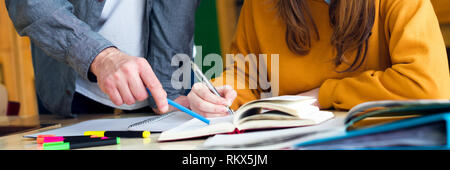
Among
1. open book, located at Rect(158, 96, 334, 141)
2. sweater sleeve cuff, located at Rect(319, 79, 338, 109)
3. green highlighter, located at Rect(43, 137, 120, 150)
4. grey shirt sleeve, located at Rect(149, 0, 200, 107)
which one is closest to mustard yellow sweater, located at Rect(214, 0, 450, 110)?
sweater sleeve cuff, located at Rect(319, 79, 338, 109)

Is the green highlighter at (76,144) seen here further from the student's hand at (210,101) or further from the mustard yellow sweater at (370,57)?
the mustard yellow sweater at (370,57)

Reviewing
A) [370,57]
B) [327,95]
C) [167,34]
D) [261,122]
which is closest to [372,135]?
[261,122]

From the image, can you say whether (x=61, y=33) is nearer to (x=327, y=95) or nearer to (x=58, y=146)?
(x=58, y=146)

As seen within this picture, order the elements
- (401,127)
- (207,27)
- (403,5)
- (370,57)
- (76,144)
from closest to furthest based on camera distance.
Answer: (401,127) < (76,144) < (403,5) < (370,57) < (207,27)

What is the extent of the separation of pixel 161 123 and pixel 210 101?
0.13 meters

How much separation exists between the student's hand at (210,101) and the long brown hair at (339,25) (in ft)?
1.08

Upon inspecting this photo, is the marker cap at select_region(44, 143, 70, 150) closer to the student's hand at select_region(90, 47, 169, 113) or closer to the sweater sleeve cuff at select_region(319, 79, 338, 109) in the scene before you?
the student's hand at select_region(90, 47, 169, 113)

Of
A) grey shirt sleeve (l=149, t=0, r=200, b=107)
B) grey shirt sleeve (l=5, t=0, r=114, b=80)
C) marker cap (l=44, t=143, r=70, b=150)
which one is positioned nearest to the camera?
marker cap (l=44, t=143, r=70, b=150)

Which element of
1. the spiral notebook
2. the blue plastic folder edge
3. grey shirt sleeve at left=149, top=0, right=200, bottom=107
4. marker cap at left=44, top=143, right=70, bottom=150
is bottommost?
the spiral notebook

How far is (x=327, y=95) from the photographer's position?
962 millimetres

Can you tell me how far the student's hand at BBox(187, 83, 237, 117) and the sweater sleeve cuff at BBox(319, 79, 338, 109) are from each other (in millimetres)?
257

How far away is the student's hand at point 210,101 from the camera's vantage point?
0.84 m

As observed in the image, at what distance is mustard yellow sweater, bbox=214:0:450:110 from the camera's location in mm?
842
